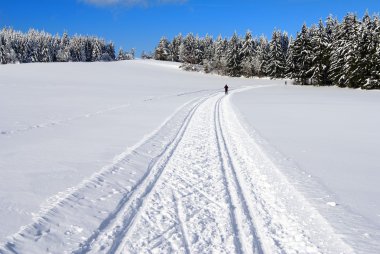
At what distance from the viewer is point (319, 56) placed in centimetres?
6397

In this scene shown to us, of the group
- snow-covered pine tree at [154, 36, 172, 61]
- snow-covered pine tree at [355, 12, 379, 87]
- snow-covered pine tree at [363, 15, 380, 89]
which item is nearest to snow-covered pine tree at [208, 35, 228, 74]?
snow-covered pine tree at [154, 36, 172, 61]

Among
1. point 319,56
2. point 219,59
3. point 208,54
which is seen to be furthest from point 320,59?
point 208,54

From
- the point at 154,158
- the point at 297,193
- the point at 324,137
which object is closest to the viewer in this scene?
the point at 297,193

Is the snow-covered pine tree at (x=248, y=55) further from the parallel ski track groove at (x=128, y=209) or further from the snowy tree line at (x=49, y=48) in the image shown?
the parallel ski track groove at (x=128, y=209)

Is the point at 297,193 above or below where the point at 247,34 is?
below

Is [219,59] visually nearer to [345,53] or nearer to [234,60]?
[234,60]

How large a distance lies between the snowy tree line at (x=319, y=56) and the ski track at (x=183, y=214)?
171ft

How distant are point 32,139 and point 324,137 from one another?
1169 cm

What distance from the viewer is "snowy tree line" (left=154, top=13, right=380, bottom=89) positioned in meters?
54.2

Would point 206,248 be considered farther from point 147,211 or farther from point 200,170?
point 200,170

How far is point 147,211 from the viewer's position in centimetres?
604

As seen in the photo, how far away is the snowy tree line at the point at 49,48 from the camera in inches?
4656

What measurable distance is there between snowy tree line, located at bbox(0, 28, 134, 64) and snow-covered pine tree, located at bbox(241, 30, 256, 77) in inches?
2800

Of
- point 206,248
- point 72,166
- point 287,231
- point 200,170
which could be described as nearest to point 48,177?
point 72,166
